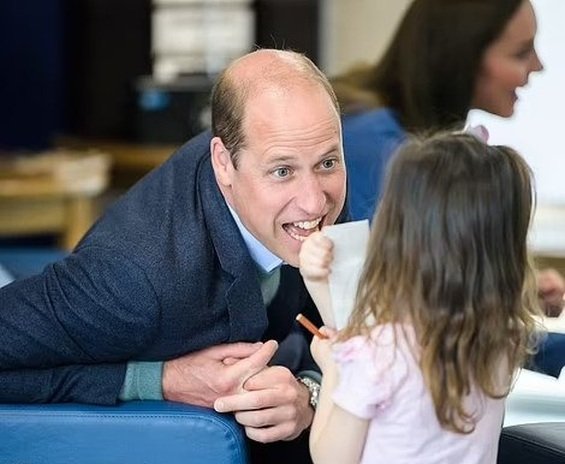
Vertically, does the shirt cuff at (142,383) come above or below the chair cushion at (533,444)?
above

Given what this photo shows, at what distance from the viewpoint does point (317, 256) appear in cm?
183

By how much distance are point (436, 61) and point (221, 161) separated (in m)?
0.86

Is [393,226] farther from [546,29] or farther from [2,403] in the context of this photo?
[546,29]

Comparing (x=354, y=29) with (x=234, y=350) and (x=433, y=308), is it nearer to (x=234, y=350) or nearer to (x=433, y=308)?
(x=234, y=350)

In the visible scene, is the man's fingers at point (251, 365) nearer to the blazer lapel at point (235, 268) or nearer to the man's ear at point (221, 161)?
the blazer lapel at point (235, 268)

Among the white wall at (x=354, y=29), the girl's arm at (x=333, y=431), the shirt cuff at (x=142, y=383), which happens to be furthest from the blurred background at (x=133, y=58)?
the girl's arm at (x=333, y=431)

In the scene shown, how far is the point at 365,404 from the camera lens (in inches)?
66.3

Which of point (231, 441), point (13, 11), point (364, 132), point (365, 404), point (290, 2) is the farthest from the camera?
point (290, 2)

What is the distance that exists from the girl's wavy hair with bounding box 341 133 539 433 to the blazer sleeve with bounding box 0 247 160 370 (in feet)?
1.54

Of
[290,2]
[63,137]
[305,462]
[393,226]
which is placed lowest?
[63,137]

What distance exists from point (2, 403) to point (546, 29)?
10.6 feet

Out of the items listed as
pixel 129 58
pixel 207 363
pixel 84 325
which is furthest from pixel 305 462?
pixel 129 58

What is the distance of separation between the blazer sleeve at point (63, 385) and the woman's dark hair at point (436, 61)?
102 centimetres

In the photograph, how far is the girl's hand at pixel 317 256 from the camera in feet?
5.99
